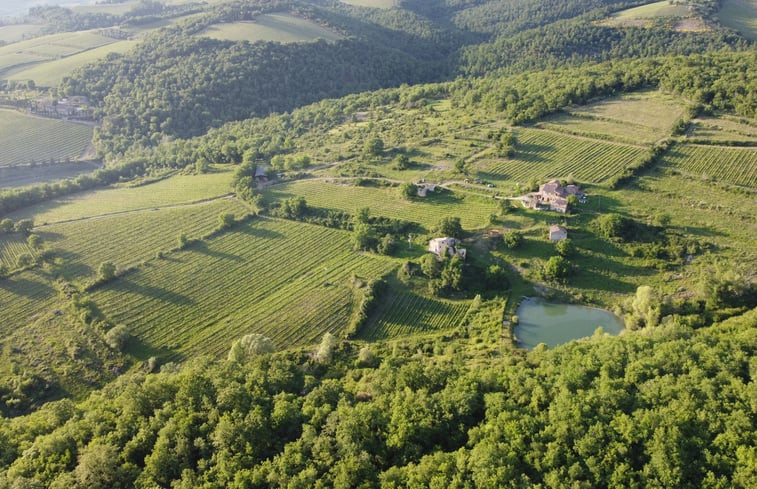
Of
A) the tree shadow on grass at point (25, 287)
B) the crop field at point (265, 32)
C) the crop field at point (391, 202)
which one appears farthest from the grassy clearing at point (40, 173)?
the crop field at point (265, 32)

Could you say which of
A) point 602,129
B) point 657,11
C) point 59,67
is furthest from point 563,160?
point 59,67

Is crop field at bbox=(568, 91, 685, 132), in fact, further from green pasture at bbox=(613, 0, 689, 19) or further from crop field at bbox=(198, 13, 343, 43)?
crop field at bbox=(198, 13, 343, 43)

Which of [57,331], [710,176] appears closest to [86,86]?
[57,331]

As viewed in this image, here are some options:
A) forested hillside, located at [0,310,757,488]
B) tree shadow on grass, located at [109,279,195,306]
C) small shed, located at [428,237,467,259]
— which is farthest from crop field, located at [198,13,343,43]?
forested hillside, located at [0,310,757,488]

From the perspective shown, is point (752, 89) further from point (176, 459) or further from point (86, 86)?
point (86, 86)

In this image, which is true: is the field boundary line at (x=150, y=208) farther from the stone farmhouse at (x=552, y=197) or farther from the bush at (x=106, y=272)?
the stone farmhouse at (x=552, y=197)
